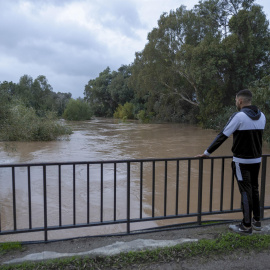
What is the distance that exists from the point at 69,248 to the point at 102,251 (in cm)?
43

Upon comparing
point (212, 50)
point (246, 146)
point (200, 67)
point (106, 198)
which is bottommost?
point (106, 198)

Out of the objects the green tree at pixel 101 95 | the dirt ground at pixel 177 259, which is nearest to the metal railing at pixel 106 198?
the dirt ground at pixel 177 259

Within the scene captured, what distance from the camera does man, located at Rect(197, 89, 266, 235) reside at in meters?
3.58

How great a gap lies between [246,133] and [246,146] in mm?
170

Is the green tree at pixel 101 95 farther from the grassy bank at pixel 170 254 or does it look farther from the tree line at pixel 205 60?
the grassy bank at pixel 170 254

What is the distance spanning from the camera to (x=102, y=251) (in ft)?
10.8

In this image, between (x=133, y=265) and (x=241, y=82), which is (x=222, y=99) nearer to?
(x=241, y=82)

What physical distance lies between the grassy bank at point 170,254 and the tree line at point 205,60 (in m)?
12.1

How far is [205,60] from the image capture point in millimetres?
22922

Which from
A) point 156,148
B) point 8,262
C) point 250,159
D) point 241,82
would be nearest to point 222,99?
point 241,82

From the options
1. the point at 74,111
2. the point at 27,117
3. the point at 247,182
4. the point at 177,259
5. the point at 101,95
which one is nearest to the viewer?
the point at 177,259

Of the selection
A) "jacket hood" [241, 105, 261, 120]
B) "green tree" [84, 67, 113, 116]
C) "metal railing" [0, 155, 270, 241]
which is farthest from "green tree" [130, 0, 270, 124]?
"green tree" [84, 67, 113, 116]

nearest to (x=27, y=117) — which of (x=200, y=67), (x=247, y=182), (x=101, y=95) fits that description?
(x=200, y=67)

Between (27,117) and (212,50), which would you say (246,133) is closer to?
(27,117)
